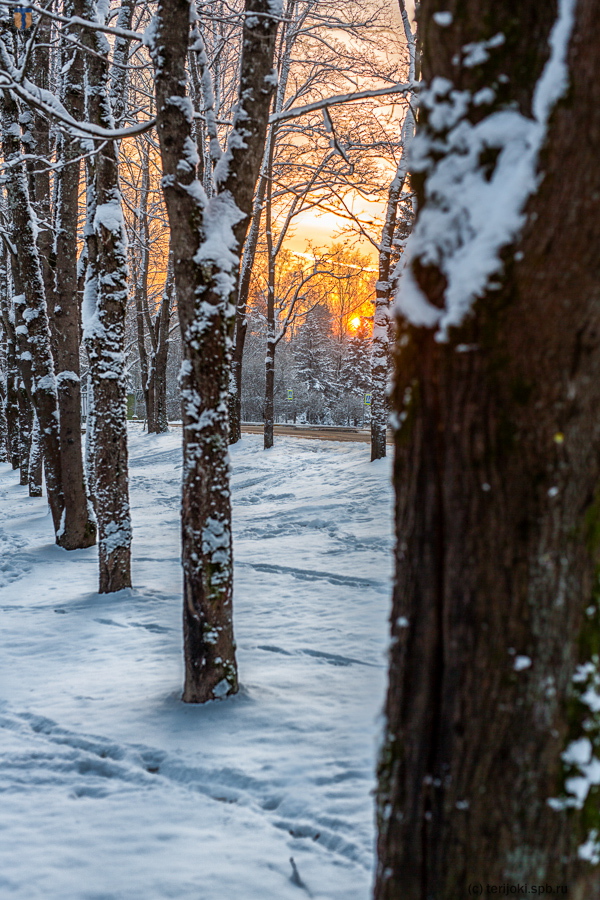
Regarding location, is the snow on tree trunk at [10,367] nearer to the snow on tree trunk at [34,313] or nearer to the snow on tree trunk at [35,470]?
the snow on tree trunk at [35,470]

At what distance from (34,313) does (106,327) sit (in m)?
3.24

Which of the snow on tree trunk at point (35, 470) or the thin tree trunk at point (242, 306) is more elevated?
the thin tree trunk at point (242, 306)

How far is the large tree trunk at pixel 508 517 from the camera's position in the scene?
1392 mm

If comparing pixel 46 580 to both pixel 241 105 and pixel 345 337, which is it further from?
pixel 345 337

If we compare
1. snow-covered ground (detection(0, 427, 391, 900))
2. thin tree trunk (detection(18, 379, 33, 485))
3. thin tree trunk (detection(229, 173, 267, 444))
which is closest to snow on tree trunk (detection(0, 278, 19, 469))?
Result: thin tree trunk (detection(18, 379, 33, 485))

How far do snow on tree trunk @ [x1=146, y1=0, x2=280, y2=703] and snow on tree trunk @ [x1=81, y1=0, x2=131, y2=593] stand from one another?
256 centimetres

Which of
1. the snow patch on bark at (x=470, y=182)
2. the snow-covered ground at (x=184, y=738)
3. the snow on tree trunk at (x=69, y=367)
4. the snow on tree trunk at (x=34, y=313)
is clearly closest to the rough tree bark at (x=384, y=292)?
the snow-covered ground at (x=184, y=738)

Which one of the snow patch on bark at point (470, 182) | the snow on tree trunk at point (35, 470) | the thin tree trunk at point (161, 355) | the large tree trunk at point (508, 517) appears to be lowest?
the snow on tree trunk at point (35, 470)

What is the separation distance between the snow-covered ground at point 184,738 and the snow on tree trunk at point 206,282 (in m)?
0.58

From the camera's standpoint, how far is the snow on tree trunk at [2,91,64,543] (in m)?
8.70

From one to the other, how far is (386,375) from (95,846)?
36.7 ft

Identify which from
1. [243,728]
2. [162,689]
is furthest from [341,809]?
[162,689]

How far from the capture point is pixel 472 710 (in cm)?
149

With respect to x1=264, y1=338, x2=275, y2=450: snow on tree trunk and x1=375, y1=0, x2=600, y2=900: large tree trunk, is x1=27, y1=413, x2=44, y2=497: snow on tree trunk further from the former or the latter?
x1=375, y1=0, x2=600, y2=900: large tree trunk
